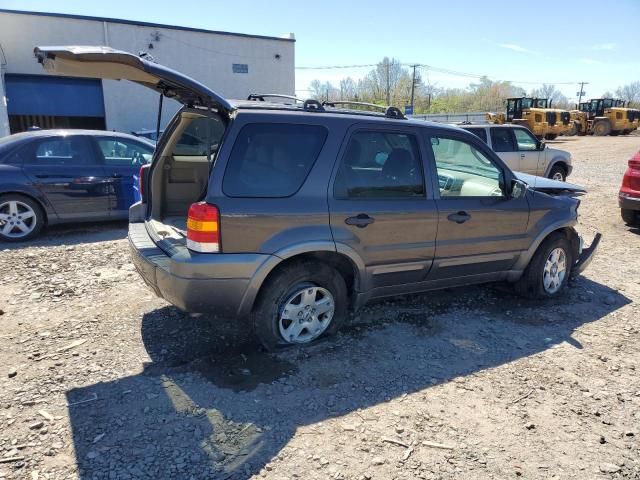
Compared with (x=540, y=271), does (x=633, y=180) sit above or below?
above

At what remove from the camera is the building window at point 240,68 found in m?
20.9

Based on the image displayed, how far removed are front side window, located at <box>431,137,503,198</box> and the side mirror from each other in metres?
0.11

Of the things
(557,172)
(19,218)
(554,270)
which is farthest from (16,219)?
(557,172)

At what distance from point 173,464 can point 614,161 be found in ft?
73.0

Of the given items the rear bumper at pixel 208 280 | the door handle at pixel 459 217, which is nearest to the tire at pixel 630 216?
the door handle at pixel 459 217

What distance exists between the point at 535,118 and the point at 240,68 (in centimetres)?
1976

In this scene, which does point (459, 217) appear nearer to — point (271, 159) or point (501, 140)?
point (271, 159)

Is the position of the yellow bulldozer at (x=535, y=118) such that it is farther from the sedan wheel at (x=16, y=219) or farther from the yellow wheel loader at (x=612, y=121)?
the sedan wheel at (x=16, y=219)

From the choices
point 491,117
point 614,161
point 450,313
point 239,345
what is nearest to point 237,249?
point 239,345

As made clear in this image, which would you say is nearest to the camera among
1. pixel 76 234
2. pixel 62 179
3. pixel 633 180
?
pixel 62 179

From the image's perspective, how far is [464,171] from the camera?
451cm

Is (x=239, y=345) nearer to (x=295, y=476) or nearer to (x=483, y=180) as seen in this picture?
(x=295, y=476)

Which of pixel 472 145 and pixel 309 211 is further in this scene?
pixel 472 145

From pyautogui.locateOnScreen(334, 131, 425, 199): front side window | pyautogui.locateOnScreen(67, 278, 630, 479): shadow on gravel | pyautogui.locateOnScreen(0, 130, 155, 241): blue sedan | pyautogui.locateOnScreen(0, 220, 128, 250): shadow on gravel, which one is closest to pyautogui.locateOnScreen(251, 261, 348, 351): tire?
pyautogui.locateOnScreen(67, 278, 630, 479): shadow on gravel
